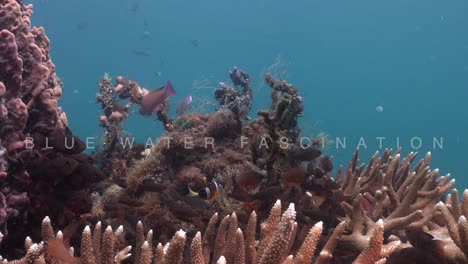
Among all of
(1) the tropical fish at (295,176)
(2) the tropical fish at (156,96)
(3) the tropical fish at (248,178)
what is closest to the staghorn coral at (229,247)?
(3) the tropical fish at (248,178)

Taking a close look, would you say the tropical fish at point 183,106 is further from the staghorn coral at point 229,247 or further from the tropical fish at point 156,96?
the staghorn coral at point 229,247

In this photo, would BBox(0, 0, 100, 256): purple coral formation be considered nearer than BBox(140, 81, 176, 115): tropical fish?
Yes

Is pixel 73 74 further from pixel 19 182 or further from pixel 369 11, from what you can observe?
pixel 19 182

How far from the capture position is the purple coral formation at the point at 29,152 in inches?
165

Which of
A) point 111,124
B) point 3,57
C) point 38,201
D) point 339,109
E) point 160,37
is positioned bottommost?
point 38,201

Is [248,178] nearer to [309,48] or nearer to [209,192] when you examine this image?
[209,192]

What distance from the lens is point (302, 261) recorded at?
93.0 inches

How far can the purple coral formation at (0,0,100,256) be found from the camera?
4191 mm

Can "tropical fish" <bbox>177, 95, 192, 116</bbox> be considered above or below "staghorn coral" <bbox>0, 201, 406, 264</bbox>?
above

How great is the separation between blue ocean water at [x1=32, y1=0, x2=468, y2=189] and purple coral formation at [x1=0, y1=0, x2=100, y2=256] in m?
117

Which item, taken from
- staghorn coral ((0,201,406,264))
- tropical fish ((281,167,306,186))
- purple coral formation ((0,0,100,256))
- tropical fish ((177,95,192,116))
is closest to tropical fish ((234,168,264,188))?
tropical fish ((281,167,306,186))

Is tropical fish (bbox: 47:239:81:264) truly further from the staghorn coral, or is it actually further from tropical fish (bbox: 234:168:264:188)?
tropical fish (bbox: 234:168:264:188)

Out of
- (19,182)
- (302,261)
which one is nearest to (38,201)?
(19,182)

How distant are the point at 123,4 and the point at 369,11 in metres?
81.1
